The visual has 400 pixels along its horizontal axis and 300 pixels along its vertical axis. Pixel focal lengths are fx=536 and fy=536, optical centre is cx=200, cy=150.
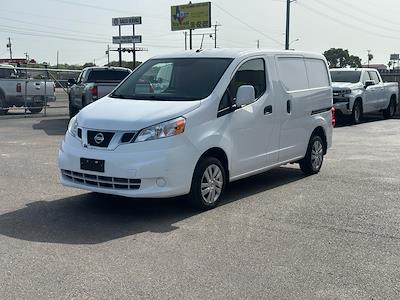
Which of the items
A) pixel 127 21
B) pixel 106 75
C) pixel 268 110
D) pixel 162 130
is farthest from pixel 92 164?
pixel 127 21

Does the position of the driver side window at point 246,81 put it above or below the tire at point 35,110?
above

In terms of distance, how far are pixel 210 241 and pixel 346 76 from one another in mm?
15645

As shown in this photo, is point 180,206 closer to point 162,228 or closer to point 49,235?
point 162,228

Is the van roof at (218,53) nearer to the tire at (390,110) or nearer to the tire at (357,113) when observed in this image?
the tire at (357,113)

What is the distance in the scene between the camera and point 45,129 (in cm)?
1614

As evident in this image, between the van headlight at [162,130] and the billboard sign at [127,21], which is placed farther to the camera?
the billboard sign at [127,21]

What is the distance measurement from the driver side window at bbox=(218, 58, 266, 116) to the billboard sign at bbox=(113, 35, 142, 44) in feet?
179

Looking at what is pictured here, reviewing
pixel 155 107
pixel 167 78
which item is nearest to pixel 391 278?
pixel 155 107

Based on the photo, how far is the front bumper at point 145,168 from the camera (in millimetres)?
5926

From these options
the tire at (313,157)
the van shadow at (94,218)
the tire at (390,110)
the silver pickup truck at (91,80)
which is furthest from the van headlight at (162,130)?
the tire at (390,110)

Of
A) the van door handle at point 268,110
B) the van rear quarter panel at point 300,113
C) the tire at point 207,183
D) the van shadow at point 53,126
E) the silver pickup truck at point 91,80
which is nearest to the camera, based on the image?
the tire at point 207,183

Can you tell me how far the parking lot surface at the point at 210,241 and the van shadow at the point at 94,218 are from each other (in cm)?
1

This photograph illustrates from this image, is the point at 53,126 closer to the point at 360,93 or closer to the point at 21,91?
the point at 21,91

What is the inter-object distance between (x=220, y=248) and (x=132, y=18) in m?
62.1
